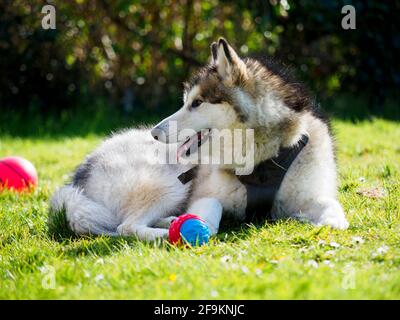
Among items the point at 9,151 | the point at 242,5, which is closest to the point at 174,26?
the point at 242,5

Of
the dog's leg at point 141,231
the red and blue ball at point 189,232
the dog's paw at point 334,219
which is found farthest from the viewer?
the dog's leg at point 141,231

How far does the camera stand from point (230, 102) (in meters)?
3.57

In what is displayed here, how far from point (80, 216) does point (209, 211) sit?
2.60ft

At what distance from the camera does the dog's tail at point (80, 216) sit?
12.1 feet

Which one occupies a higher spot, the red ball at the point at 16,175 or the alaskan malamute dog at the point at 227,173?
the alaskan malamute dog at the point at 227,173

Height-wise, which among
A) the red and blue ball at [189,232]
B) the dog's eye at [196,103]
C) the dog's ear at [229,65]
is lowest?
the red and blue ball at [189,232]

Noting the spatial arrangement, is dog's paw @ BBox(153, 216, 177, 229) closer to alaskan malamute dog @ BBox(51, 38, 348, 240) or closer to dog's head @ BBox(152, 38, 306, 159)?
alaskan malamute dog @ BBox(51, 38, 348, 240)

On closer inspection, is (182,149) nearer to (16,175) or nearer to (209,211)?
(209,211)

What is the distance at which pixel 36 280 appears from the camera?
2.89 m

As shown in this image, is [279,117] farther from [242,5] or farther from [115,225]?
[242,5]

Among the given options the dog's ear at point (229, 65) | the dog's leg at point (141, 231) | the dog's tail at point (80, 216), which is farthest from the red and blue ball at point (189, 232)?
the dog's ear at point (229, 65)

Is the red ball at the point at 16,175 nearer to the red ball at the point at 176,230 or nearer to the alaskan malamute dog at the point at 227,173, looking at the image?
the alaskan malamute dog at the point at 227,173

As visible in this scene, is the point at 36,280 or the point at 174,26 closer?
the point at 36,280

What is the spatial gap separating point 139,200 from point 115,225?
22 cm
